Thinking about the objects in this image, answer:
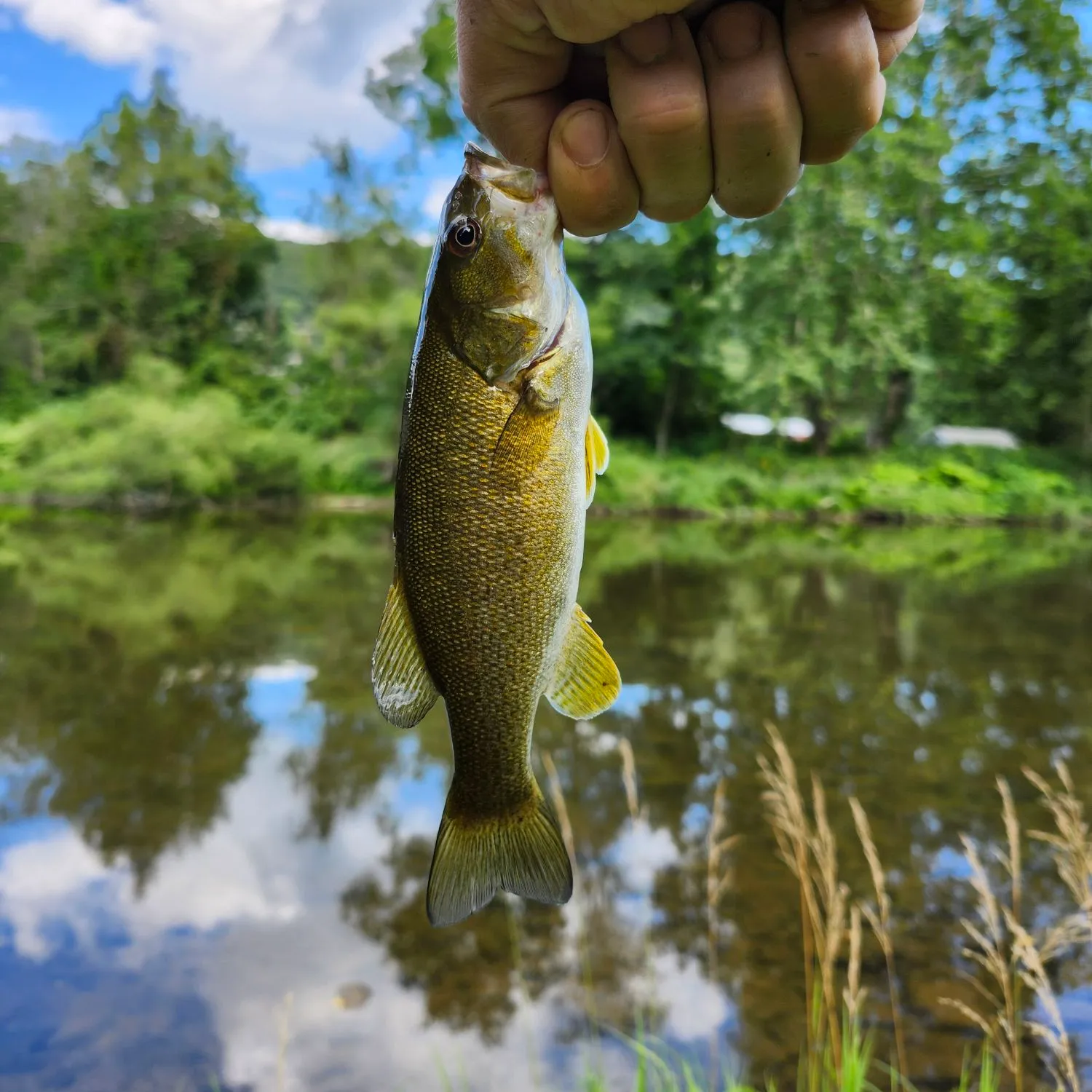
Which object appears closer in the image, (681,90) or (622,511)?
(681,90)

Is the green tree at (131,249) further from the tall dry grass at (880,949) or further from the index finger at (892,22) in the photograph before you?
the index finger at (892,22)

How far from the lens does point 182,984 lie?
19.0 feet

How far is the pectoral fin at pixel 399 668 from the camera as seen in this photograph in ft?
5.77

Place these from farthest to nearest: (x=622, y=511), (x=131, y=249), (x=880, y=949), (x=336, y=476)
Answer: (x=131, y=249)
(x=336, y=476)
(x=622, y=511)
(x=880, y=949)

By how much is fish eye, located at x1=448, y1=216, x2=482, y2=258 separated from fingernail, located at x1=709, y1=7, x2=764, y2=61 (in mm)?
563

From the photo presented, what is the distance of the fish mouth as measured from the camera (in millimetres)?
1769

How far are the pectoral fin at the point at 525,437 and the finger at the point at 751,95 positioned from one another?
59cm

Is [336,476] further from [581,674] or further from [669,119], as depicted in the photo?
[669,119]

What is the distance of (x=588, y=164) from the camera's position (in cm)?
180

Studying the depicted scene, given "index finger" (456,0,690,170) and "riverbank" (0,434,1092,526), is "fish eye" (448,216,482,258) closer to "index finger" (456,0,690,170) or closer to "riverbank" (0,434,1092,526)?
"index finger" (456,0,690,170)

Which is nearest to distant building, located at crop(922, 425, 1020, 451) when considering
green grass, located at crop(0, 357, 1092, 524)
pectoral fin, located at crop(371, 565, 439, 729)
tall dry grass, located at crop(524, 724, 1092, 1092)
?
green grass, located at crop(0, 357, 1092, 524)

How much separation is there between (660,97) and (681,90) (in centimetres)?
4

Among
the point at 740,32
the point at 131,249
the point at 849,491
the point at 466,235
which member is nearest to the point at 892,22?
the point at 740,32

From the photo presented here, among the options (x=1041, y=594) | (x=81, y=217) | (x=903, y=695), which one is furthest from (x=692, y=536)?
(x=81, y=217)
